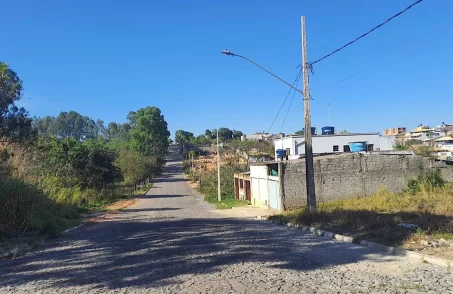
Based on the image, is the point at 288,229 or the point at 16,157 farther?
the point at 16,157

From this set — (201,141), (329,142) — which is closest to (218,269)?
(329,142)

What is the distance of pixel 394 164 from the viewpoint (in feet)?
89.2

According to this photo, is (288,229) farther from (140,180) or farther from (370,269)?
(140,180)

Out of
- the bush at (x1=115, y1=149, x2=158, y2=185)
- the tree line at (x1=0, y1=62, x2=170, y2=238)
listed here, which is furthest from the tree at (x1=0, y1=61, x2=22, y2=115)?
the bush at (x1=115, y1=149, x2=158, y2=185)

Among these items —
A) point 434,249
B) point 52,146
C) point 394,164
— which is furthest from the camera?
point 52,146

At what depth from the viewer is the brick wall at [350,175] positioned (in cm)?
2495

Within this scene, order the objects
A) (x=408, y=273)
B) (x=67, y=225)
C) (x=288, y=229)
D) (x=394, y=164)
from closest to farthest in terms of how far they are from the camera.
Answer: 1. (x=408, y=273)
2. (x=288, y=229)
3. (x=67, y=225)
4. (x=394, y=164)

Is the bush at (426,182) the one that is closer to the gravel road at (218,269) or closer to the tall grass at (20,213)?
the gravel road at (218,269)

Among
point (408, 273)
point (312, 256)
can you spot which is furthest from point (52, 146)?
point (408, 273)

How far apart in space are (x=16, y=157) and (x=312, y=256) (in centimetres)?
2111

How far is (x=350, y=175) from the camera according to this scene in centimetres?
2631

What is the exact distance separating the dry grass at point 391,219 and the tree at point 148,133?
8247 cm

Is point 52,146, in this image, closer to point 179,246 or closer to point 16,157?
point 16,157

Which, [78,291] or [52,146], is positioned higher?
[52,146]
